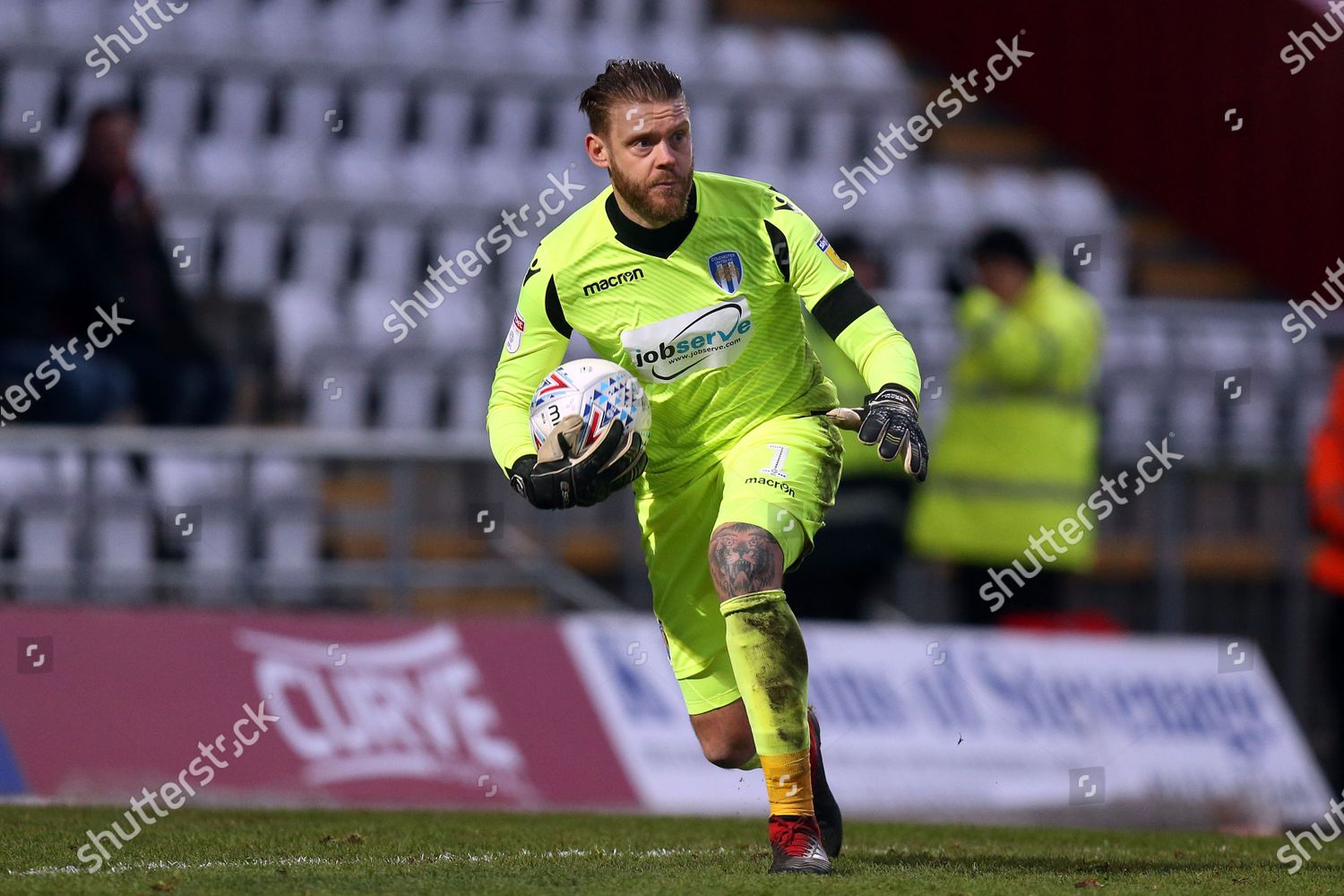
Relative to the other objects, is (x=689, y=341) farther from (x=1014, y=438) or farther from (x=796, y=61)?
(x=796, y=61)

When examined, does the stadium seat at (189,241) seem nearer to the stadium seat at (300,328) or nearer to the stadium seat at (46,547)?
the stadium seat at (300,328)

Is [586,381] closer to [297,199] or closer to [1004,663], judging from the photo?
[1004,663]

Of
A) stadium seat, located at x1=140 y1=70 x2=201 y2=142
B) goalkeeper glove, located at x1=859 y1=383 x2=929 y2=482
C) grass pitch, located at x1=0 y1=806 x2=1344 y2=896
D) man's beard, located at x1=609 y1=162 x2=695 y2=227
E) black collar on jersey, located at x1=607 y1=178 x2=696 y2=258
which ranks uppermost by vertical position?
stadium seat, located at x1=140 y1=70 x2=201 y2=142

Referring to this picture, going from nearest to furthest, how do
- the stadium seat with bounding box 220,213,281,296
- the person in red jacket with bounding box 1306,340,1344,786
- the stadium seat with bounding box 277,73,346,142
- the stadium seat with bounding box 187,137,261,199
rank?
the person in red jacket with bounding box 1306,340,1344,786
the stadium seat with bounding box 220,213,281,296
the stadium seat with bounding box 187,137,261,199
the stadium seat with bounding box 277,73,346,142

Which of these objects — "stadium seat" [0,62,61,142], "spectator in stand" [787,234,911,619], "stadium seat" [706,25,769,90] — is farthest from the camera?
"stadium seat" [706,25,769,90]

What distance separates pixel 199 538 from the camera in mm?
10258

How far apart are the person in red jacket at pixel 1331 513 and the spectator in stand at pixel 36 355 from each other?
628 centimetres

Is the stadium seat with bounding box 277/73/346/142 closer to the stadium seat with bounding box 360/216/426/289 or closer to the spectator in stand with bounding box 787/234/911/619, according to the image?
the stadium seat with bounding box 360/216/426/289

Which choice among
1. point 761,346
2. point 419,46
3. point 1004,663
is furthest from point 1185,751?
point 419,46

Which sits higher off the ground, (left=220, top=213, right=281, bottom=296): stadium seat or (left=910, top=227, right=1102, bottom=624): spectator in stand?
(left=220, top=213, right=281, bottom=296): stadium seat

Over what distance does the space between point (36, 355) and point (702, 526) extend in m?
5.34

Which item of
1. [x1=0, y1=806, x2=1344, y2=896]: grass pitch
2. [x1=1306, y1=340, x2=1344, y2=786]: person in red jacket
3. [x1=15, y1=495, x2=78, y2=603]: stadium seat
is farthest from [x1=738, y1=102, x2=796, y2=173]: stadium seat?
[x1=0, y1=806, x2=1344, y2=896]: grass pitch

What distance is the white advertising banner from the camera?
387 inches

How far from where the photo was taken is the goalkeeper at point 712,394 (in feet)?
18.8
